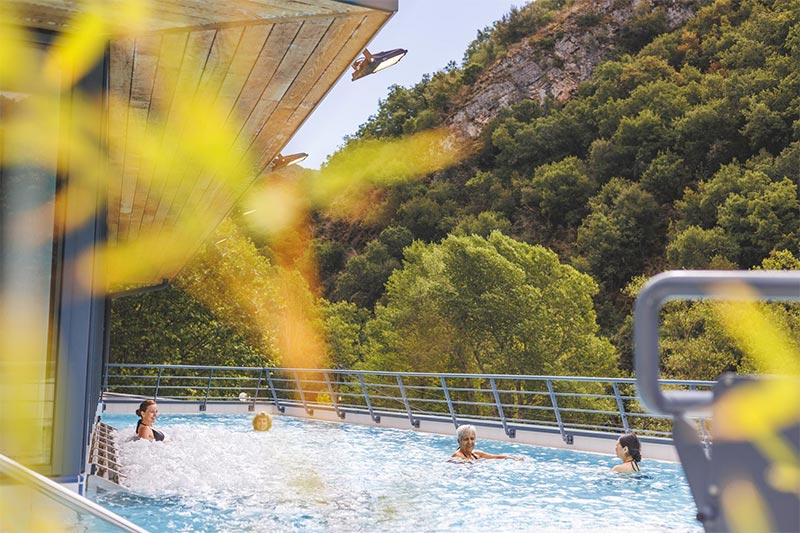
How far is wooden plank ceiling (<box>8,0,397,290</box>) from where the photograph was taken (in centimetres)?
271

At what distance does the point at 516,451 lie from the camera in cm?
883

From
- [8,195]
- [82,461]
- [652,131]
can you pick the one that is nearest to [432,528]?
[82,461]

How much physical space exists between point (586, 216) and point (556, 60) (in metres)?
14.3

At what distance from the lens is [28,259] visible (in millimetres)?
3000

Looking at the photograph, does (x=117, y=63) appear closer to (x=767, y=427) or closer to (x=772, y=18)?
(x=767, y=427)

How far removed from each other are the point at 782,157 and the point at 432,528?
1098 inches

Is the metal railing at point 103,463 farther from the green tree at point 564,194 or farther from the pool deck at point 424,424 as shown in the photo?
the green tree at point 564,194

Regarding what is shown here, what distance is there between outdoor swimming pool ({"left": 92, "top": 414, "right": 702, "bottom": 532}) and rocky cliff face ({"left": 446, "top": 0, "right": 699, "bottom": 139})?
38049mm

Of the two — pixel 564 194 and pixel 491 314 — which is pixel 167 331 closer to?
pixel 491 314

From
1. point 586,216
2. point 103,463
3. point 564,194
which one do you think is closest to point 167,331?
point 103,463

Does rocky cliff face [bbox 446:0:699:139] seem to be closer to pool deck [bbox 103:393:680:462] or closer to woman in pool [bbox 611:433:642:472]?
pool deck [bbox 103:393:680:462]

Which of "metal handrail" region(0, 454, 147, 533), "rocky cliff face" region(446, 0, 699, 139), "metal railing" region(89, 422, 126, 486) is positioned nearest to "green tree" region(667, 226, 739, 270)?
"rocky cliff face" region(446, 0, 699, 139)

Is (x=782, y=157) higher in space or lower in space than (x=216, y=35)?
higher

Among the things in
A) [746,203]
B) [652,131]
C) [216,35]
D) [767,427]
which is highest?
[652,131]
